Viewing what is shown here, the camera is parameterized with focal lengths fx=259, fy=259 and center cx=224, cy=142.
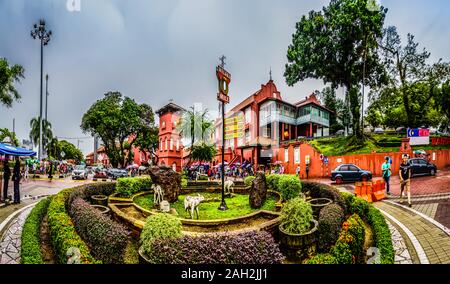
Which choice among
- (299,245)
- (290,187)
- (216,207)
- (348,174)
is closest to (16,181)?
(216,207)

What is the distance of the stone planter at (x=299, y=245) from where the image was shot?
5098 mm

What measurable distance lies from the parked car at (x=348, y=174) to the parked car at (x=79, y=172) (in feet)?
45.5

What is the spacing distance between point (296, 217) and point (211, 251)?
2.69m

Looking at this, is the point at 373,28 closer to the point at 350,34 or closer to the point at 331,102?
the point at 350,34

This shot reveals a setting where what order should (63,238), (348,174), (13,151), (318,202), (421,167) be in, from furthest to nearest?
(348,174) < (421,167) < (318,202) < (13,151) < (63,238)

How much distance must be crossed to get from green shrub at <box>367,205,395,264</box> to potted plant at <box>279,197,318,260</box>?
3.83 feet

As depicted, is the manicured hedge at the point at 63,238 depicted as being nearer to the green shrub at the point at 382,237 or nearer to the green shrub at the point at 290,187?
the green shrub at the point at 382,237

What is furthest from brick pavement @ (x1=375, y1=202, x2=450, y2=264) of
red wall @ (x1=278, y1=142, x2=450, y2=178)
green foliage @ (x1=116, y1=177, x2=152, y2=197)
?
green foliage @ (x1=116, y1=177, x2=152, y2=197)

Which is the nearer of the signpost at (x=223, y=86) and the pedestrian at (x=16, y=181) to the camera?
the pedestrian at (x=16, y=181)

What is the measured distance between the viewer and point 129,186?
31.6 feet

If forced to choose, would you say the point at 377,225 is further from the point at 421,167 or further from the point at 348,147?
the point at 348,147

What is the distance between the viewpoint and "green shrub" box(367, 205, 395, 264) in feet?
13.9

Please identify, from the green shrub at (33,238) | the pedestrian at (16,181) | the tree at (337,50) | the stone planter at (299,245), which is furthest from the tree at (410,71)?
the pedestrian at (16,181)

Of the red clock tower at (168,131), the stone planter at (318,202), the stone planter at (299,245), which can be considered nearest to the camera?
the stone planter at (299,245)
